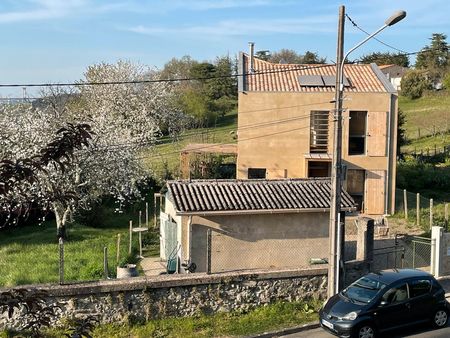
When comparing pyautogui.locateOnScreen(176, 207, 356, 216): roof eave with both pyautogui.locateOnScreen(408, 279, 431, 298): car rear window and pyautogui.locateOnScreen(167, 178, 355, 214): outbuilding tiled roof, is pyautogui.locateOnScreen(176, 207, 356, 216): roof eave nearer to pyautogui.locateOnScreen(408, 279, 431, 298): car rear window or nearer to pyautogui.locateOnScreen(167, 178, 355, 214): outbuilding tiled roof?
pyautogui.locateOnScreen(167, 178, 355, 214): outbuilding tiled roof

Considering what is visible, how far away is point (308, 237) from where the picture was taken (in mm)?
17656

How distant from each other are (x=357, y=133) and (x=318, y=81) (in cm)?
313

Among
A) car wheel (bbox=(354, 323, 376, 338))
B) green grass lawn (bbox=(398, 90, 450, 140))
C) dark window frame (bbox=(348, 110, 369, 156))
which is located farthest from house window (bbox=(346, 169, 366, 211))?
green grass lawn (bbox=(398, 90, 450, 140))

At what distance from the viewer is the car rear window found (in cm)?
1334

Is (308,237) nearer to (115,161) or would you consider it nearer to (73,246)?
(73,246)

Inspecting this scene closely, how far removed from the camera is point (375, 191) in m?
26.8

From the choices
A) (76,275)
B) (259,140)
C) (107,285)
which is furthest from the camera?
(259,140)

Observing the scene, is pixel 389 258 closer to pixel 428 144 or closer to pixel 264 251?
pixel 264 251

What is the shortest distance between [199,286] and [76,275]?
4486mm

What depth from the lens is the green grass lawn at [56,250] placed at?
1684cm

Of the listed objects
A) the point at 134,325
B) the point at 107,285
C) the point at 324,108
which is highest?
the point at 324,108

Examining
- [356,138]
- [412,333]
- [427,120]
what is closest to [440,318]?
[412,333]

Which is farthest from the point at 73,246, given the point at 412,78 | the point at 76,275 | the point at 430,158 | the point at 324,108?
the point at 412,78

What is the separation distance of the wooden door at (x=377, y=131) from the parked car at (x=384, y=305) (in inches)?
529
